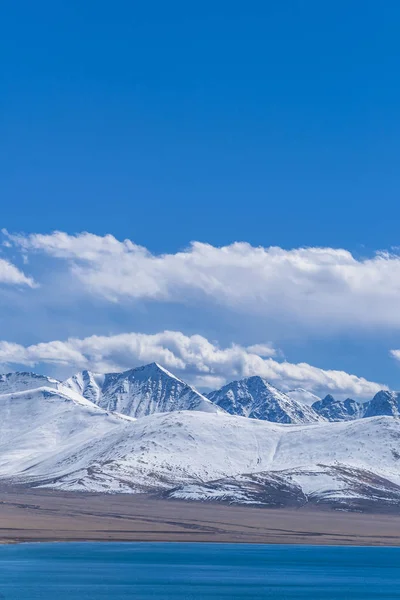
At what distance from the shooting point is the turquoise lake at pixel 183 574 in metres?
127

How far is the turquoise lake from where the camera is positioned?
126625 mm

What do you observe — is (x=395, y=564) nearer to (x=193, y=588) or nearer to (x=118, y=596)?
(x=193, y=588)

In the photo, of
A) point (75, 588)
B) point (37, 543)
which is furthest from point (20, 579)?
point (37, 543)

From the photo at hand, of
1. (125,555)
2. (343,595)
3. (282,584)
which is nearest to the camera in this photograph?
(343,595)

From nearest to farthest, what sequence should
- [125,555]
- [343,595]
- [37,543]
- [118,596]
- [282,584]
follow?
[118,596] → [343,595] → [282,584] → [125,555] → [37,543]

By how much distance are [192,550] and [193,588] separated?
64.6 meters

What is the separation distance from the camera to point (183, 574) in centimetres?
15025

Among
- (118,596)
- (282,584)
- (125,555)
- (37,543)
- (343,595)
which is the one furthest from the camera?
(37,543)

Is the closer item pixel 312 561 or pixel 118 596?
pixel 118 596

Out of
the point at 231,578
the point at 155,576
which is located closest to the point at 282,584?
the point at 231,578

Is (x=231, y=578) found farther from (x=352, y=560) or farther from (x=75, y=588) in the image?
(x=352, y=560)

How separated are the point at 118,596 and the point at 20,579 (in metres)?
20.3

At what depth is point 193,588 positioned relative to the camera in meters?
133

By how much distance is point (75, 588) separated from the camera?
12650 centimetres
